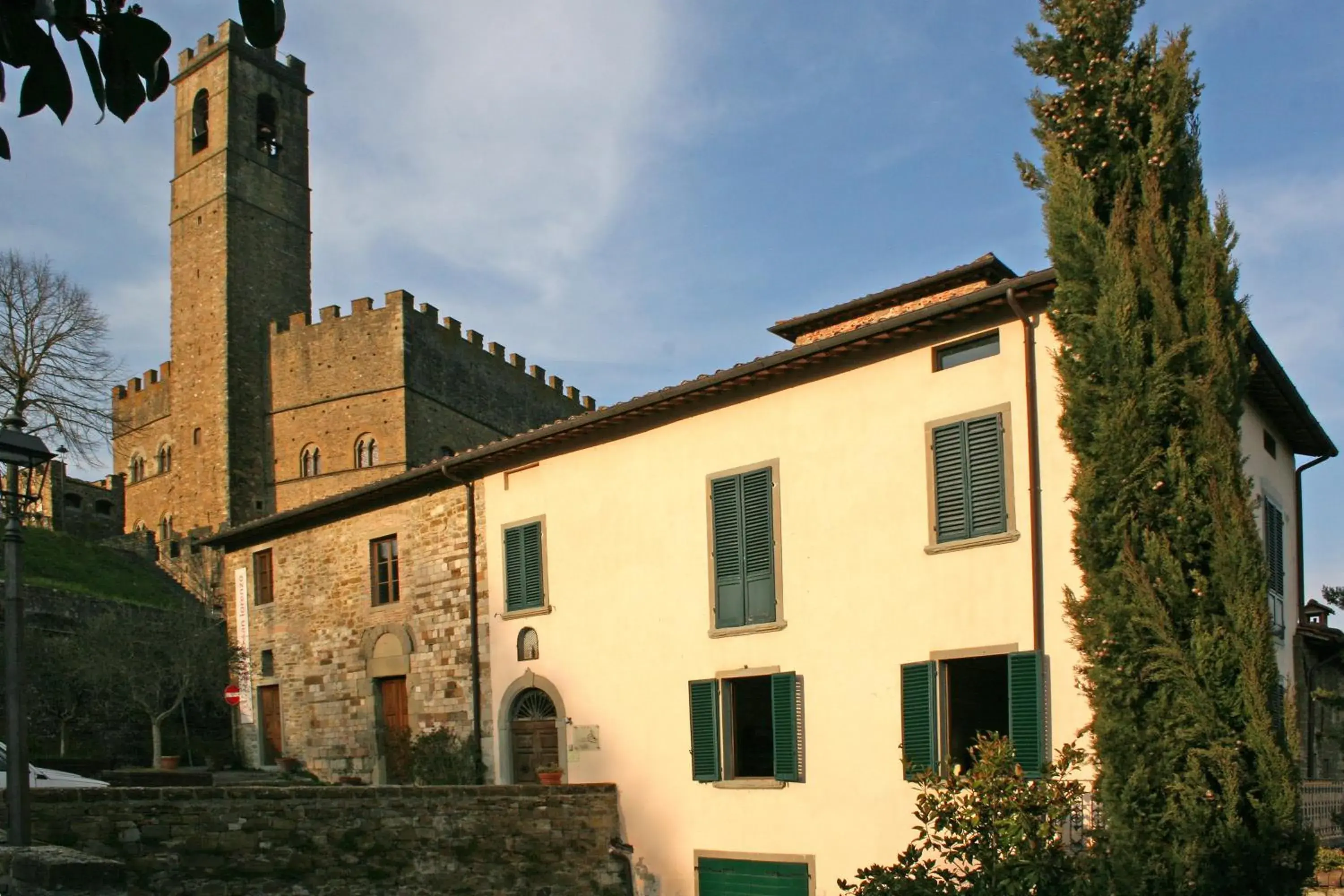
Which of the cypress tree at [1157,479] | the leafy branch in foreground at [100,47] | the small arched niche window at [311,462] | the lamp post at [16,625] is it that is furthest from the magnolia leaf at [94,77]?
the small arched niche window at [311,462]

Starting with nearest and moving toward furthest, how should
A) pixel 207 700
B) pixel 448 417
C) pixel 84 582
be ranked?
pixel 207 700, pixel 84 582, pixel 448 417

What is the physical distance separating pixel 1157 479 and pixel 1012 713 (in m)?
3.03

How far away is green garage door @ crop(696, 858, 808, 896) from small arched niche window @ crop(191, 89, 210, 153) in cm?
4408

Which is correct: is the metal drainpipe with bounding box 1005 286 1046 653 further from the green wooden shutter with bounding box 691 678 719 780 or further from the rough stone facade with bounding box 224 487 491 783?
the rough stone facade with bounding box 224 487 491 783

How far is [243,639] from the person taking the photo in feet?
77.4

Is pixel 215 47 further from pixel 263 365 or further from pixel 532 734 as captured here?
pixel 532 734

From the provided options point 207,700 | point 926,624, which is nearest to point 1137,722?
point 926,624

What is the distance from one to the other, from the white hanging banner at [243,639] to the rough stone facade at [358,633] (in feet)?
0.11

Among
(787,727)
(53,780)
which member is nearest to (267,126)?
(53,780)

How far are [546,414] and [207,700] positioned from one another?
25.2 meters

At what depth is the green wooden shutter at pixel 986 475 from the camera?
44.0ft

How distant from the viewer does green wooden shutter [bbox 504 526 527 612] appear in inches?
728

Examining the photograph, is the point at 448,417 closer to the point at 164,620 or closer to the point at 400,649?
the point at 164,620

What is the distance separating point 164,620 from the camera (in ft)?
100
